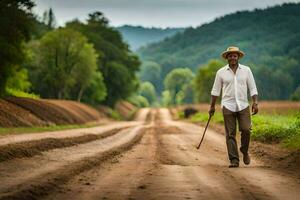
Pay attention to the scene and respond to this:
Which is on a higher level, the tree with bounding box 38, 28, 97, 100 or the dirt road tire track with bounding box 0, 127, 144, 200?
the tree with bounding box 38, 28, 97, 100

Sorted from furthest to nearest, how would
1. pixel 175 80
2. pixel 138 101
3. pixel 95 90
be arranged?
1. pixel 175 80
2. pixel 138 101
3. pixel 95 90

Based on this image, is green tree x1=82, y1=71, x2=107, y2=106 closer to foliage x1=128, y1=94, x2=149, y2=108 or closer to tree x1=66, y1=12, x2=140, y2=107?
tree x1=66, y1=12, x2=140, y2=107

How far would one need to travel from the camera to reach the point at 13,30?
3800 cm

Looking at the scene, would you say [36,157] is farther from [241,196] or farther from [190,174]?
[241,196]

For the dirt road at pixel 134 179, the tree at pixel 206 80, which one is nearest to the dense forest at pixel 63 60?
the dirt road at pixel 134 179

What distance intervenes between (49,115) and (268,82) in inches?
5199

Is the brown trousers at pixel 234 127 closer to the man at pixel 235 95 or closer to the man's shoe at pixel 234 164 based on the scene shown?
the man at pixel 235 95

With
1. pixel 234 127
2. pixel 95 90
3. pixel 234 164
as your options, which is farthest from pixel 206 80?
pixel 234 164

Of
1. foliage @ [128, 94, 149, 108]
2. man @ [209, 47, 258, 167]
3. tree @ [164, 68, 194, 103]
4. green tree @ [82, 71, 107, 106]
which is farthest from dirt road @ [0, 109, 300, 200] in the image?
tree @ [164, 68, 194, 103]

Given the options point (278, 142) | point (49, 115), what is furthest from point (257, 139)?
point (49, 115)

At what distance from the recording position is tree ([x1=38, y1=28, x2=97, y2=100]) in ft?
213

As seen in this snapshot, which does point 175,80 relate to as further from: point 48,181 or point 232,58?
point 48,181

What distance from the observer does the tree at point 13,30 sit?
37625 millimetres

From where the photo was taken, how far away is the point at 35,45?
6712cm
